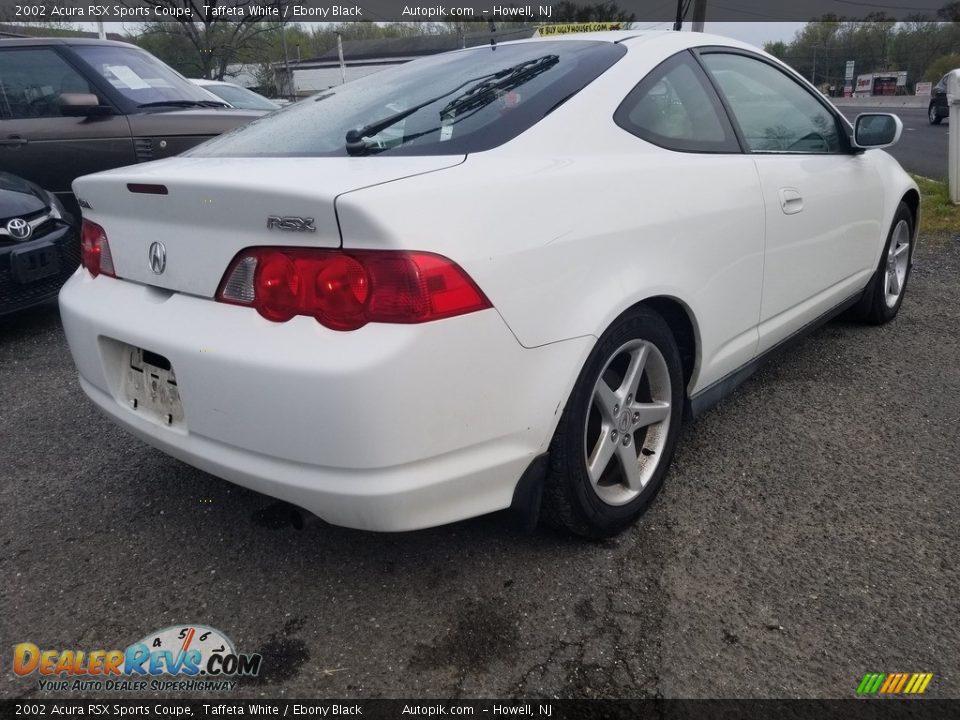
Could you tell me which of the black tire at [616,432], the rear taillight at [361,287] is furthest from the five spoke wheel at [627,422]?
the rear taillight at [361,287]

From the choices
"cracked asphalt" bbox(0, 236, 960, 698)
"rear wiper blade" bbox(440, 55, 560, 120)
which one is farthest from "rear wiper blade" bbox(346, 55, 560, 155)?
"cracked asphalt" bbox(0, 236, 960, 698)

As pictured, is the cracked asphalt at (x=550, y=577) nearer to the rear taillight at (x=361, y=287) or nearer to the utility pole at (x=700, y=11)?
the rear taillight at (x=361, y=287)

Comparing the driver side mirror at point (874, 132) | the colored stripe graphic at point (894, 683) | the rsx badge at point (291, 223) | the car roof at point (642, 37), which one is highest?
the car roof at point (642, 37)

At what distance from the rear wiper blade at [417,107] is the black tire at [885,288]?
96.4 inches

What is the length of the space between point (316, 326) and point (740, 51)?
2246mm

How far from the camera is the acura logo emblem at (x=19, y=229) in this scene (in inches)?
166

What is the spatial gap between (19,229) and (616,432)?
3.73 m

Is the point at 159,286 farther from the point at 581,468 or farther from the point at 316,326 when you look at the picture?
the point at 581,468

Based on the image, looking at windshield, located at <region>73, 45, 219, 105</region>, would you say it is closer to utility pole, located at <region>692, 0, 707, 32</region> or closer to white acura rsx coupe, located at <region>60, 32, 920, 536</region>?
white acura rsx coupe, located at <region>60, 32, 920, 536</region>

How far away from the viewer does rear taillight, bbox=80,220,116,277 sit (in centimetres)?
230

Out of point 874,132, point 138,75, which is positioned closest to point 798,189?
point 874,132

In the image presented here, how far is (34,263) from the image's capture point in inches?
169

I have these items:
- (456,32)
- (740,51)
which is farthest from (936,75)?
(740,51)

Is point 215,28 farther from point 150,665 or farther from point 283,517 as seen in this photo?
point 150,665
